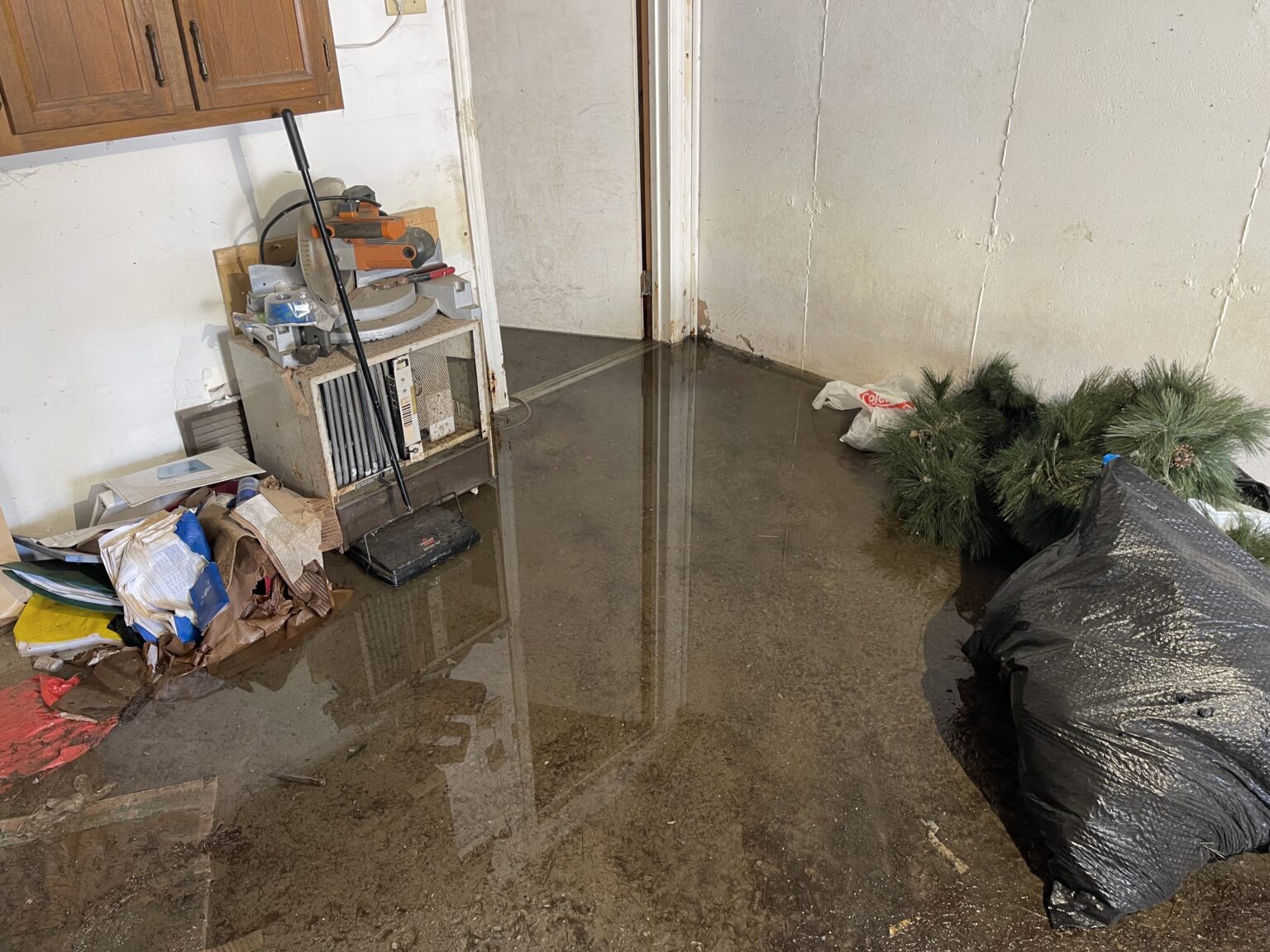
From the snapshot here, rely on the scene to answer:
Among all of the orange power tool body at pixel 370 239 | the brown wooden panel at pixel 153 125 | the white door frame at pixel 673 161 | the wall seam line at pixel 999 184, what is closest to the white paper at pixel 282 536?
the orange power tool body at pixel 370 239

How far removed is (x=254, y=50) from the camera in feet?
7.52

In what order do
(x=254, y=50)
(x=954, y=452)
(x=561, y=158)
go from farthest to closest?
(x=561, y=158) → (x=954, y=452) → (x=254, y=50)

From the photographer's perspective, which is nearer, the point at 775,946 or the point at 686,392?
the point at 775,946

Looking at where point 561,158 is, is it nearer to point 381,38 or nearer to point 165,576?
point 381,38

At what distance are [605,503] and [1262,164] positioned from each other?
206 cm

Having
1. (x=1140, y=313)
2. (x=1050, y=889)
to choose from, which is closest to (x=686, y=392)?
(x=1140, y=313)

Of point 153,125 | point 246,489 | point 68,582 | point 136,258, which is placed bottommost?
point 68,582

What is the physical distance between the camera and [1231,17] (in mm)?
2336

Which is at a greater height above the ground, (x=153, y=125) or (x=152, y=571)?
(x=153, y=125)

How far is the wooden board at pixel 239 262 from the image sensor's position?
270cm

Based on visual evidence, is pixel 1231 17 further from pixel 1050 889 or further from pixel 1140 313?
pixel 1050 889

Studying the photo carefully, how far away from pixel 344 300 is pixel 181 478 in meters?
0.69

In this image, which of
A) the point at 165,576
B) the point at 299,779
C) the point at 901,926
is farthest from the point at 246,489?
the point at 901,926

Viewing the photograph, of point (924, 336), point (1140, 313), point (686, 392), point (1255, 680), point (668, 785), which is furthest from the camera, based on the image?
point (686, 392)
